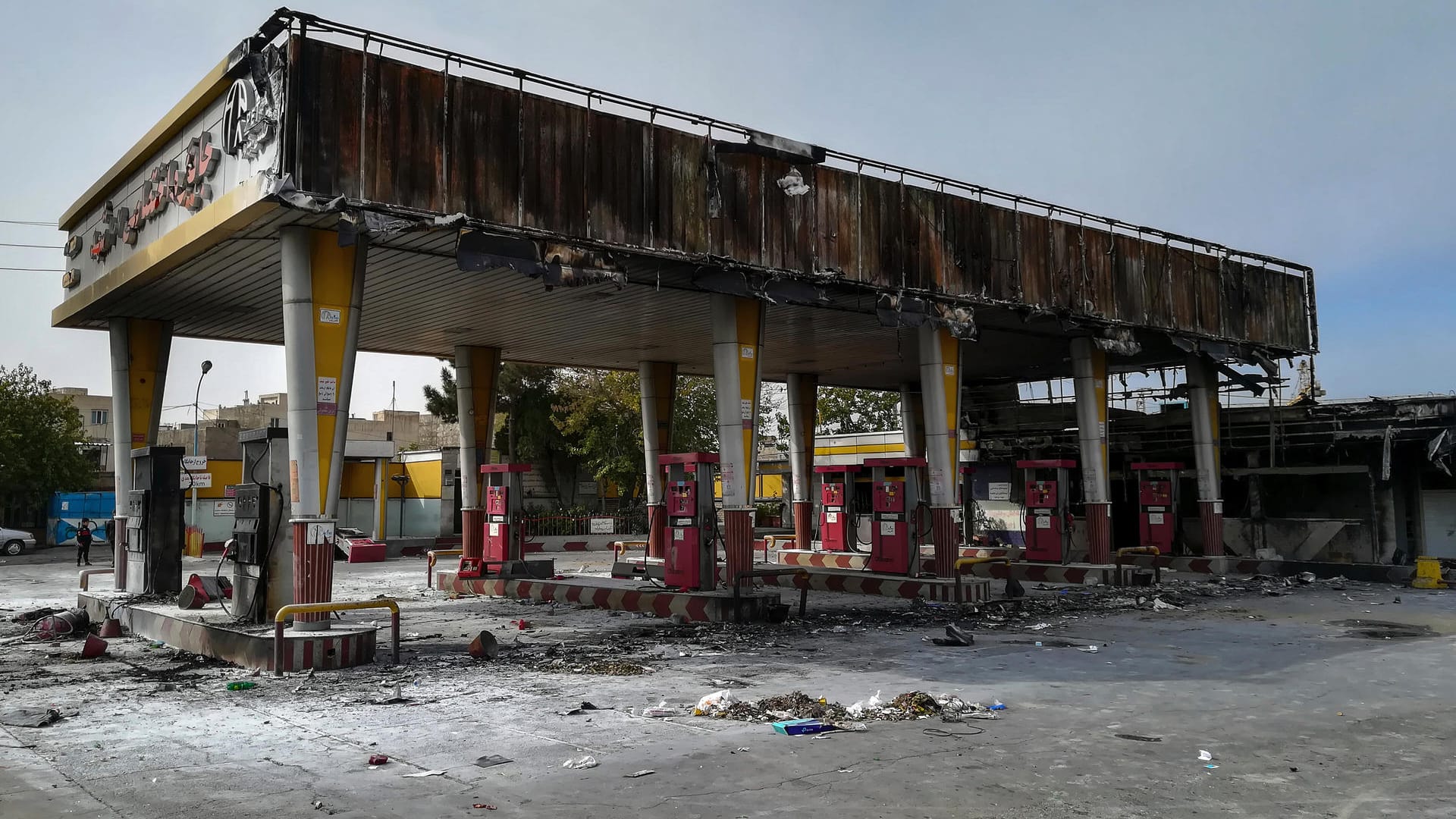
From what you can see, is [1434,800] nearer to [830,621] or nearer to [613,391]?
[830,621]

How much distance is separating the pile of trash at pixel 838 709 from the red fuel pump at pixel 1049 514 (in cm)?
1867

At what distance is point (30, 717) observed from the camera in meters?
9.39

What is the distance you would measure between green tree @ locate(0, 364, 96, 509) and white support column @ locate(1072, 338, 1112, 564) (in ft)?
151

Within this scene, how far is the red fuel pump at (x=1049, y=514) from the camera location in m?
27.4

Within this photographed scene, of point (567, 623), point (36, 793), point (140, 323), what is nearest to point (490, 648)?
point (567, 623)

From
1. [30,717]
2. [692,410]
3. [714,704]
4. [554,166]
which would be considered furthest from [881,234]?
[692,410]

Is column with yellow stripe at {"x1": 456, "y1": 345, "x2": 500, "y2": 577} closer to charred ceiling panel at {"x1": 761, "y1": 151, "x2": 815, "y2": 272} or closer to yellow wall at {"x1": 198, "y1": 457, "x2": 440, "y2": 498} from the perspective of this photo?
charred ceiling panel at {"x1": 761, "y1": 151, "x2": 815, "y2": 272}

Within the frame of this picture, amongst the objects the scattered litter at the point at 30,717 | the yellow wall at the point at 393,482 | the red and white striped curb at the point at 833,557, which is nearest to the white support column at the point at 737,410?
the red and white striped curb at the point at 833,557

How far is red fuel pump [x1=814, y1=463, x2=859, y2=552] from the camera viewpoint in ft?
91.9

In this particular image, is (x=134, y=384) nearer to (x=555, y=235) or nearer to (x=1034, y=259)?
(x=555, y=235)

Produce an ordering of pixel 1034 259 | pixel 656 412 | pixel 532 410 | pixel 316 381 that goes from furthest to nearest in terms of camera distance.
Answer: pixel 532 410
pixel 656 412
pixel 1034 259
pixel 316 381

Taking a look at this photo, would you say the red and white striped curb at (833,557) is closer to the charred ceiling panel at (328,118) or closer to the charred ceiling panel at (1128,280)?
the charred ceiling panel at (1128,280)

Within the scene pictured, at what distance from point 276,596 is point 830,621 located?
9236 millimetres

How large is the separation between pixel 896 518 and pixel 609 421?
2843 centimetres
